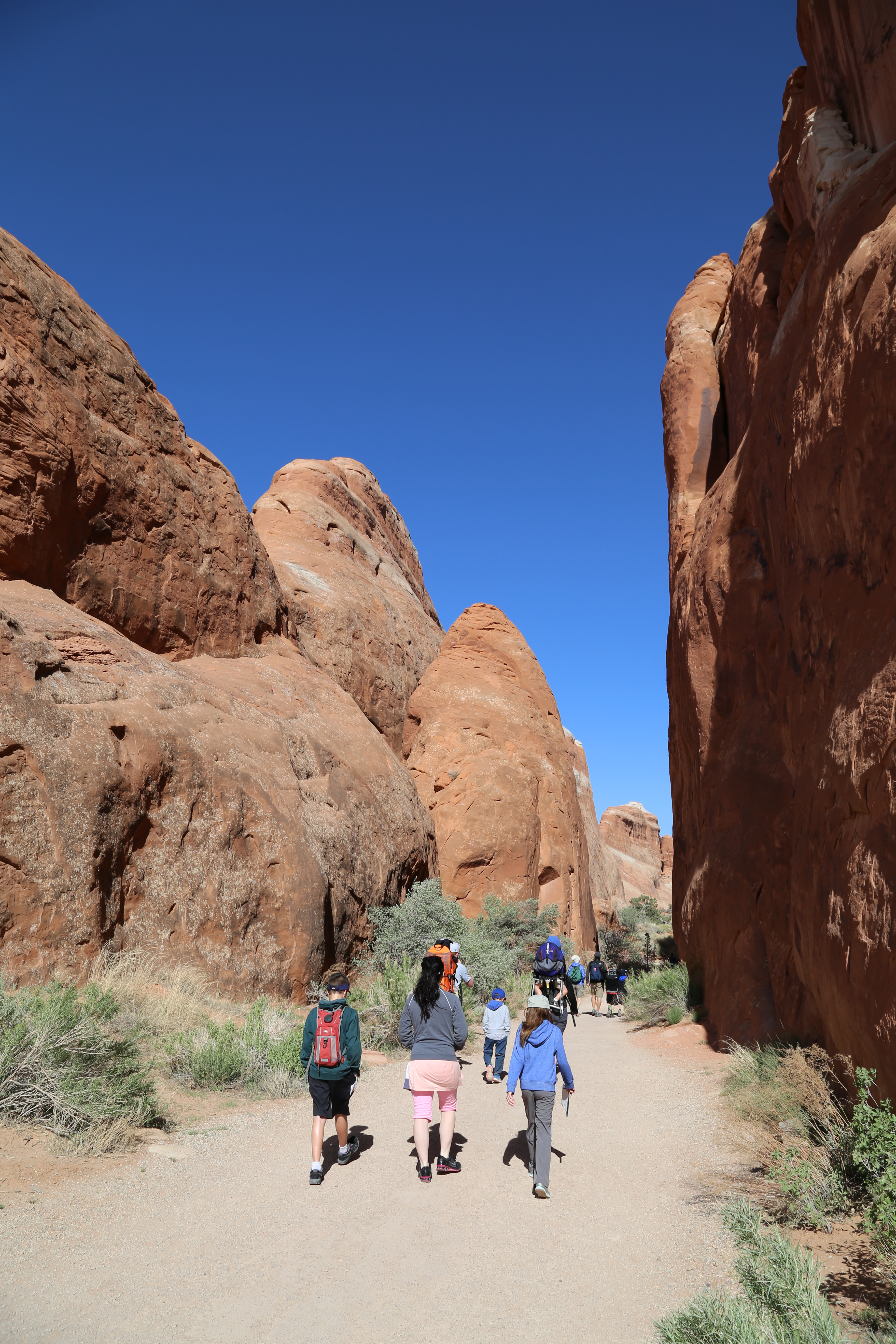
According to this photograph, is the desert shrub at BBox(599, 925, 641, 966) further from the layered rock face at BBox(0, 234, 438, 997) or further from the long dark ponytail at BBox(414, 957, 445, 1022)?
the long dark ponytail at BBox(414, 957, 445, 1022)

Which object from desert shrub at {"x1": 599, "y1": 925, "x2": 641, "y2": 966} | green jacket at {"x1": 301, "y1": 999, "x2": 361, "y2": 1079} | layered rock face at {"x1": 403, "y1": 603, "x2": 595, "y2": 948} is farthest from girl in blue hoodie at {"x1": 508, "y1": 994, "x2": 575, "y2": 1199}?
desert shrub at {"x1": 599, "y1": 925, "x2": 641, "y2": 966}

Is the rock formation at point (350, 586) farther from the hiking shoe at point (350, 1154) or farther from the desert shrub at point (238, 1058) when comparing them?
the hiking shoe at point (350, 1154)

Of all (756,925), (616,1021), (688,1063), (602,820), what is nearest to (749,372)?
(756,925)

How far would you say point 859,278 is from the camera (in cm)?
658

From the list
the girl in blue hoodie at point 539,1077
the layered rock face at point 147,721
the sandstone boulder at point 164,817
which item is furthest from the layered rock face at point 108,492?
the girl in blue hoodie at point 539,1077

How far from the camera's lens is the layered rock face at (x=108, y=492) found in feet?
41.6

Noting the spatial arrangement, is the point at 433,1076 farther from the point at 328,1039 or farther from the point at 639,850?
the point at 639,850

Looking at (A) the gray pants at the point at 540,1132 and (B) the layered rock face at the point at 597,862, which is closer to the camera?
(A) the gray pants at the point at 540,1132

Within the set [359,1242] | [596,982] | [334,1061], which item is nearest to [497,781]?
[596,982]

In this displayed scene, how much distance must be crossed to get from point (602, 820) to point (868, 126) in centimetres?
7713

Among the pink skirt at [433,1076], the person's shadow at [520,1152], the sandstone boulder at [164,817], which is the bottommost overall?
the person's shadow at [520,1152]

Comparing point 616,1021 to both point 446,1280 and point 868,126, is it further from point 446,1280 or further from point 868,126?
point 868,126

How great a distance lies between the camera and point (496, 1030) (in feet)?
28.9

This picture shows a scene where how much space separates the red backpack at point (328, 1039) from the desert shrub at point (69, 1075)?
150 centimetres
